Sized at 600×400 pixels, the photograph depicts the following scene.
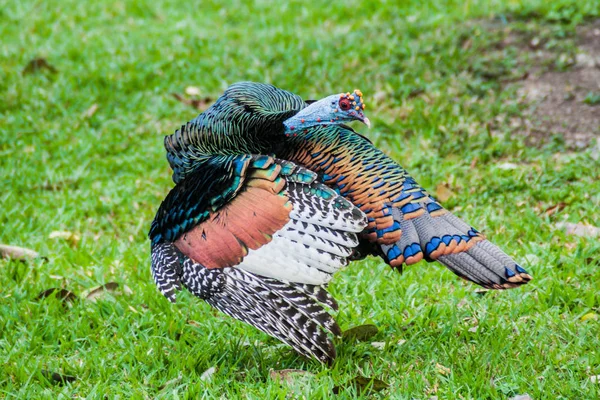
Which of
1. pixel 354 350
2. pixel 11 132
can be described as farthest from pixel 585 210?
pixel 11 132

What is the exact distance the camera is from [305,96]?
653cm

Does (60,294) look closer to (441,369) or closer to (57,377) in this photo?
(57,377)

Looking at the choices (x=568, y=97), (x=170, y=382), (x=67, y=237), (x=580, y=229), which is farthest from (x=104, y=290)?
(x=568, y=97)

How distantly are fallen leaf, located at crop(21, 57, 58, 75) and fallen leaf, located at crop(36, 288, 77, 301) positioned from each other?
3613 millimetres

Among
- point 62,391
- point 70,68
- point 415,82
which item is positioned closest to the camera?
point 62,391

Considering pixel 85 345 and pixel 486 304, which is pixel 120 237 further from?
pixel 486 304

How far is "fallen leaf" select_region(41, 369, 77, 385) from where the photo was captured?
3607 millimetres

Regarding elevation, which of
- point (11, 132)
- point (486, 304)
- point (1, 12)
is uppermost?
point (1, 12)

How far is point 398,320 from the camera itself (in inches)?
155

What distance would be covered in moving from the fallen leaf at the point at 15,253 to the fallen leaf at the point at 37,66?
10.1 ft

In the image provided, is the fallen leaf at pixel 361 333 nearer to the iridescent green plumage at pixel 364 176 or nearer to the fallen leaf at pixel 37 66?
the iridescent green plumage at pixel 364 176

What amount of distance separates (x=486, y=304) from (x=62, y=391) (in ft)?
6.74

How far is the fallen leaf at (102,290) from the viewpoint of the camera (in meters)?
4.37

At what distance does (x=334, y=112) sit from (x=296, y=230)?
54 cm
